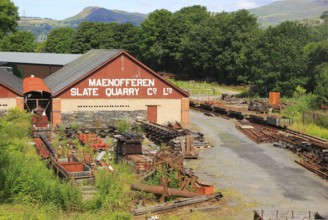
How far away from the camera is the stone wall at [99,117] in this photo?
36.5 meters

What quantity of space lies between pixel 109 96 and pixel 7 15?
37457 millimetres

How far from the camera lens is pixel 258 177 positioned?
80.3 ft

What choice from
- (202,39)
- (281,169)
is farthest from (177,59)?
(281,169)

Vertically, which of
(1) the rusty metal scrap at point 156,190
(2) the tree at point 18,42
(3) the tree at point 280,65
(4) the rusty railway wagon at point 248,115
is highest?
(2) the tree at point 18,42

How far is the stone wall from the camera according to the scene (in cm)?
3650

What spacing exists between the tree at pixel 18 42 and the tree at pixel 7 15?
8.71m

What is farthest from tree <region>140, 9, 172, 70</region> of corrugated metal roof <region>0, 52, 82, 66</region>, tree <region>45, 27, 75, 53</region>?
corrugated metal roof <region>0, 52, 82, 66</region>

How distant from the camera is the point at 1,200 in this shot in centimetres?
1773

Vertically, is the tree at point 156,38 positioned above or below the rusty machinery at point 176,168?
above

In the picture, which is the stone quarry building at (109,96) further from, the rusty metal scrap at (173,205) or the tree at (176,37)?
the tree at (176,37)

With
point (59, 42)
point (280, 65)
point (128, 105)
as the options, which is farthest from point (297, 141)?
point (59, 42)

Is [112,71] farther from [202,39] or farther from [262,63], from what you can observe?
[202,39]

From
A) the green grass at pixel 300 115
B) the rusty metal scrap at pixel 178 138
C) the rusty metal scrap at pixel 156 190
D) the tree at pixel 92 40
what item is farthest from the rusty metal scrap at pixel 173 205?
the tree at pixel 92 40

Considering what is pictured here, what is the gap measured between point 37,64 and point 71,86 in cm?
3012
